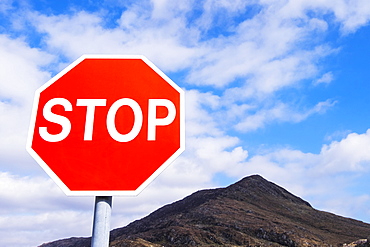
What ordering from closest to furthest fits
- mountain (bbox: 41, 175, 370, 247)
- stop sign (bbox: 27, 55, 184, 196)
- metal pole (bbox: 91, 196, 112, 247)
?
metal pole (bbox: 91, 196, 112, 247) < stop sign (bbox: 27, 55, 184, 196) < mountain (bbox: 41, 175, 370, 247)

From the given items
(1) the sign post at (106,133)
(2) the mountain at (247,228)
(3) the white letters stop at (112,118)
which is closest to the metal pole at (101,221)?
(1) the sign post at (106,133)

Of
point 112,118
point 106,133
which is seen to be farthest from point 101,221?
point 112,118

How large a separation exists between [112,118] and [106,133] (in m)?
0.13

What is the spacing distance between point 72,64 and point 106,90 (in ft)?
1.37

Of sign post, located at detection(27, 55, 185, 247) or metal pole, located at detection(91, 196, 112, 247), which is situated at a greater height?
sign post, located at detection(27, 55, 185, 247)

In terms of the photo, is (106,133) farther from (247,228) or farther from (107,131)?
(247,228)

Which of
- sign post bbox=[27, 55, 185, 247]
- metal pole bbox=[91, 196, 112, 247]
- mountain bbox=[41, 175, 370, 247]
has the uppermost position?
mountain bbox=[41, 175, 370, 247]

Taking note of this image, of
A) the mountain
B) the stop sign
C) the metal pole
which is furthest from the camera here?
the mountain

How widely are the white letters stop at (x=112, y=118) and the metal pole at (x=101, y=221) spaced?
47cm

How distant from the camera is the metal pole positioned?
258 centimetres

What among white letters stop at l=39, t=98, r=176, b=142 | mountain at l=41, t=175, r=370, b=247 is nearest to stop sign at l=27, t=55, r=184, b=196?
white letters stop at l=39, t=98, r=176, b=142

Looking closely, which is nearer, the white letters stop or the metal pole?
the metal pole

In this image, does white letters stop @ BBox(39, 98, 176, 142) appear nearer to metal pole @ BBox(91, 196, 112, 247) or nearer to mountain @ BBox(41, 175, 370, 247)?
metal pole @ BBox(91, 196, 112, 247)

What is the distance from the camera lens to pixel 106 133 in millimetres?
2764
